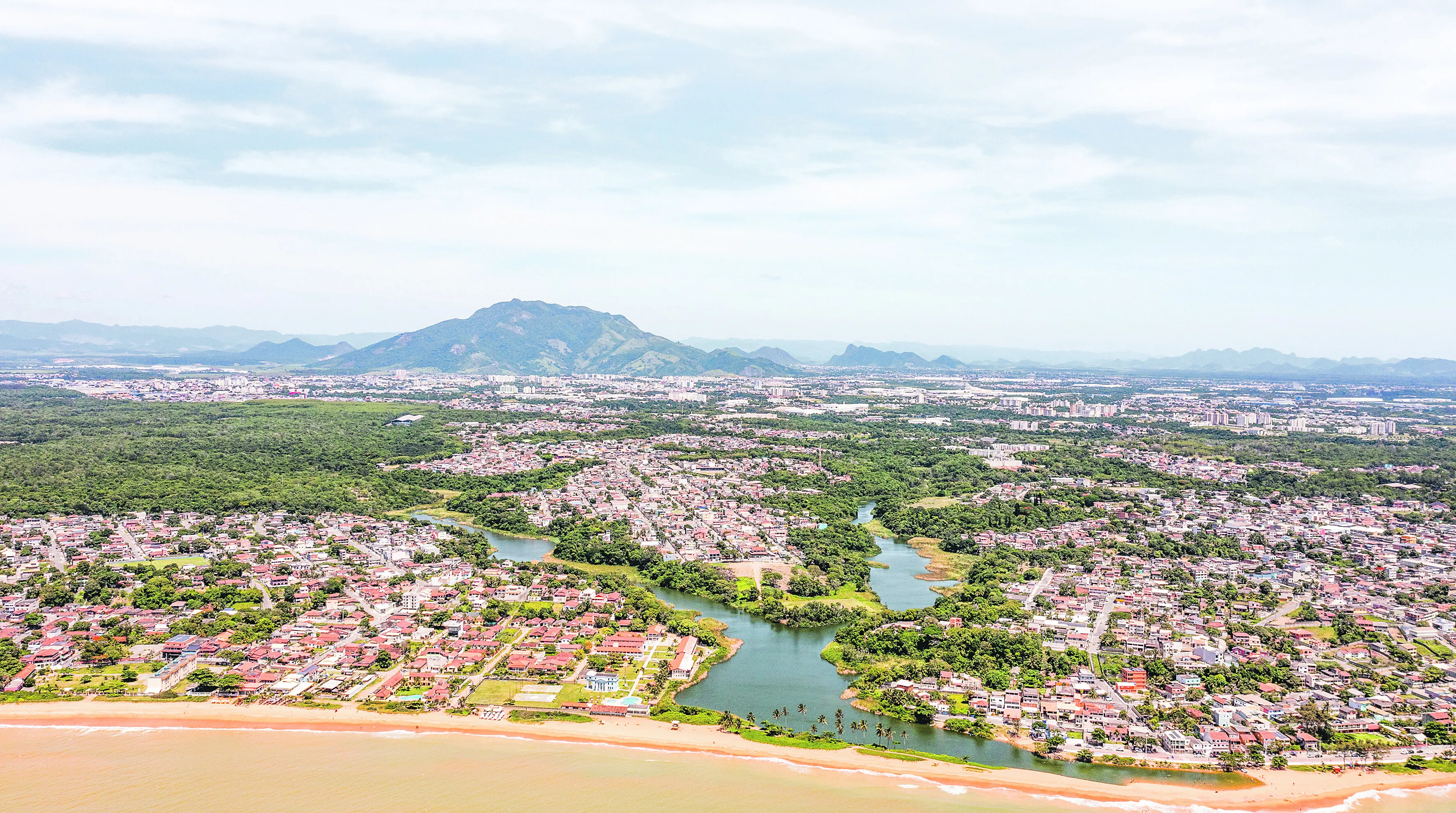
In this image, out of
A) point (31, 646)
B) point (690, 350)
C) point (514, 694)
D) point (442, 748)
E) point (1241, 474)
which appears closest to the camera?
point (442, 748)

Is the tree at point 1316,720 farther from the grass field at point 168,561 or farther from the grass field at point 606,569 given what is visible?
the grass field at point 168,561

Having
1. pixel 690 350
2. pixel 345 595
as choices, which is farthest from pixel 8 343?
pixel 345 595

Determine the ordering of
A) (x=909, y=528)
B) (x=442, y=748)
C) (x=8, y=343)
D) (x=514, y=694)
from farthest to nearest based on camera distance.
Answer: (x=8, y=343)
(x=909, y=528)
(x=514, y=694)
(x=442, y=748)

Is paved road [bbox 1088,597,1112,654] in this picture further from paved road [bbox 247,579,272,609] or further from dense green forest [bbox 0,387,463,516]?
dense green forest [bbox 0,387,463,516]

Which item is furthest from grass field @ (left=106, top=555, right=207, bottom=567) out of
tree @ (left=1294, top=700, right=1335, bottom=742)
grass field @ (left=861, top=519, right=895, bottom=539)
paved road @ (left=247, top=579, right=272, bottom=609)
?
tree @ (left=1294, top=700, right=1335, bottom=742)

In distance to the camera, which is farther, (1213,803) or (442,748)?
(442,748)

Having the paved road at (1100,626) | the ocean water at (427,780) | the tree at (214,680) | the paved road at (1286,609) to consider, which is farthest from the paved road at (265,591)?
the paved road at (1286,609)

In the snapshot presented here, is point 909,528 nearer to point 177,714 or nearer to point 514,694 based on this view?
point 514,694
